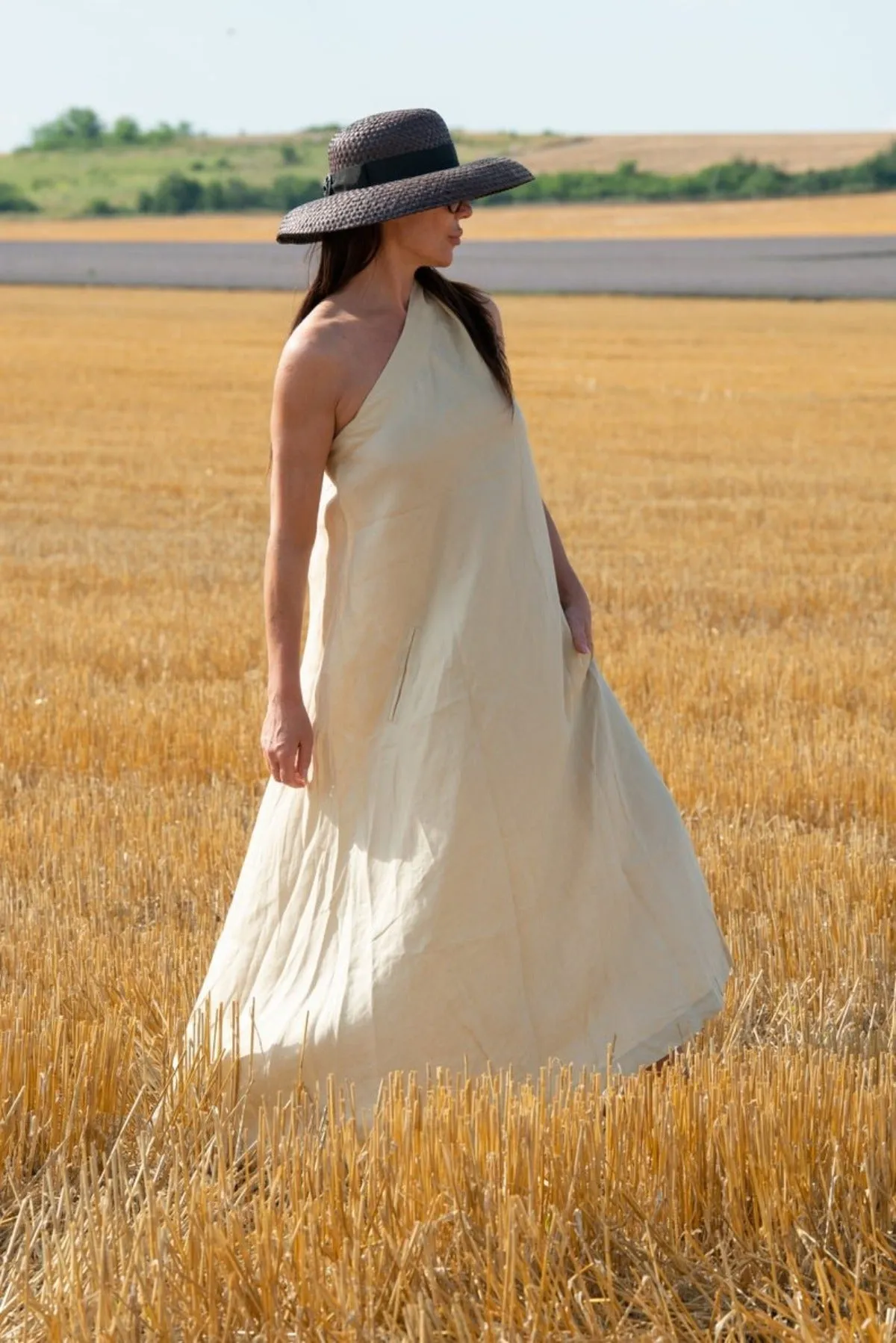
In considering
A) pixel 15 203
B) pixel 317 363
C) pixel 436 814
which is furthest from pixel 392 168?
pixel 15 203

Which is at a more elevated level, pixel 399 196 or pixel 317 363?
pixel 399 196

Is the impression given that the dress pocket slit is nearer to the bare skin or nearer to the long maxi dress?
the long maxi dress

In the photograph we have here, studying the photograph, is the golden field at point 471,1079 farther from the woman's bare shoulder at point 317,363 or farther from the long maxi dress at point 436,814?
the woman's bare shoulder at point 317,363

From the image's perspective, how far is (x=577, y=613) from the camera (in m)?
3.90

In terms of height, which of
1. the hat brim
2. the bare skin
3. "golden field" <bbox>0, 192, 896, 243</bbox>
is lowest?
"golden field" <bbox>0, 192, 896, 243</bbox>

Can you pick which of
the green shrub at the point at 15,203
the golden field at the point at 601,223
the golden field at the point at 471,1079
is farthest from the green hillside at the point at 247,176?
the golden field at the point at 471,1079

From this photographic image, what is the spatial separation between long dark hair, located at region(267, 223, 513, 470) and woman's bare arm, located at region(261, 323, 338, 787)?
9 cm

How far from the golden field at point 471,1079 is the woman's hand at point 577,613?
0.84 metres

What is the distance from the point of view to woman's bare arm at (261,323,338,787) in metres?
3.50

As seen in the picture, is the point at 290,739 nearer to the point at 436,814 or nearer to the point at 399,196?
the point at 436,814

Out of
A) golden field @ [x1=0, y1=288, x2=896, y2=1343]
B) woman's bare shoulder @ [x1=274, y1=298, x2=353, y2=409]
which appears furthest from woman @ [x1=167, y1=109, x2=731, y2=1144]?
golden field @ [x1=0, y1=288, x2=896, y2=1343]

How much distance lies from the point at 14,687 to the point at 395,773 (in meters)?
5.07

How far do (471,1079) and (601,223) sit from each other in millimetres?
78978

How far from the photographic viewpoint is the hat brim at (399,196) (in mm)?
3525
